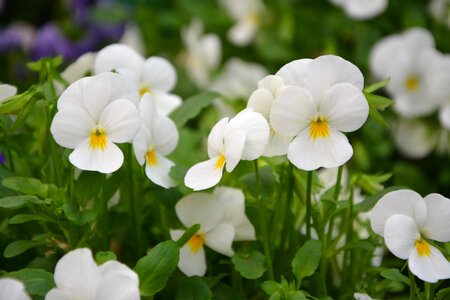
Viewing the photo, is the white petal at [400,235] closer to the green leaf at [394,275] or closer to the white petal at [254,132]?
the green leaf at [394,275]

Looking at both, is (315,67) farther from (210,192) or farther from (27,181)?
(27,181)

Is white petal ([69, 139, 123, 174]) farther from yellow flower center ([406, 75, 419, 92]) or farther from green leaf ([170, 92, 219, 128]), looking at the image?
yellow flower center ([406, 75, 419, 92])

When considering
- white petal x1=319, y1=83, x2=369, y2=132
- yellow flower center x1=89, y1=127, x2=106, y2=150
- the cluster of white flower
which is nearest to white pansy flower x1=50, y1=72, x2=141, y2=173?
yellow flower center x1=89, y1=127, x2=106, y2=150

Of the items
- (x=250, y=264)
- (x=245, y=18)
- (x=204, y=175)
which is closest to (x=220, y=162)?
(x=204, y=175)

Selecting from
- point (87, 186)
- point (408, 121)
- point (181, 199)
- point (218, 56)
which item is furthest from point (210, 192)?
point (218, 56)

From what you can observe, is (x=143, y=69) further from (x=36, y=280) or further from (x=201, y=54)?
(x=201, y=54)

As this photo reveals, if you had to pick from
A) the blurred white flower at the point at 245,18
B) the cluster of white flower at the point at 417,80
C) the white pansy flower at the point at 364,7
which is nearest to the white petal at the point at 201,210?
the cluster of white flower at the point at 417,80
